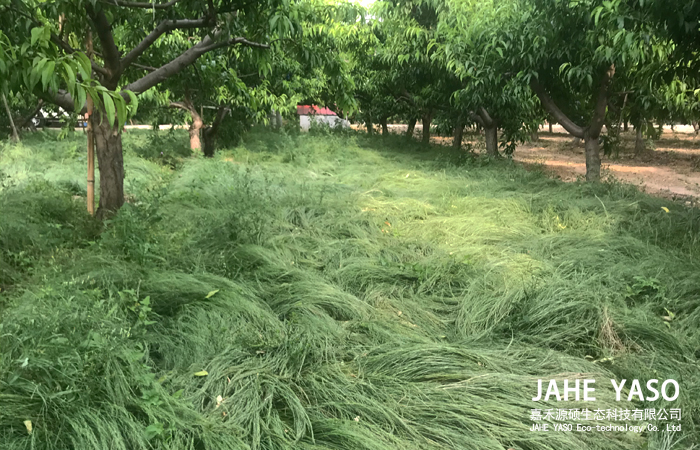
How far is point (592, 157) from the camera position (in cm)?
722

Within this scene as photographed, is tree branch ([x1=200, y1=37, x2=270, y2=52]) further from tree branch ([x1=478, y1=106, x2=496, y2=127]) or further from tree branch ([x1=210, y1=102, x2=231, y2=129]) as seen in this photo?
tree branch ([x1=478, y1=106, x2=496, y2=127])

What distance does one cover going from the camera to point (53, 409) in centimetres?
176

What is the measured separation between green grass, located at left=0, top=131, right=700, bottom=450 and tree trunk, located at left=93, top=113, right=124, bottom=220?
25 centimetres

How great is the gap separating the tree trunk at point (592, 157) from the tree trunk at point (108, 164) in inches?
263

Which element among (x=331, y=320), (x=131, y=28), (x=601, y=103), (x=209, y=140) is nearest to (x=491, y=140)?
(x=601, y=103)

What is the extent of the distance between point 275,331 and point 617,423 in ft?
5.80

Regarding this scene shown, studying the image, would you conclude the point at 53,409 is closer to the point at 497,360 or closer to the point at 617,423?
the point at 497,360

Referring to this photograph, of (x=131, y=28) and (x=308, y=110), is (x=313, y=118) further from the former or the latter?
(x=131, y=28)

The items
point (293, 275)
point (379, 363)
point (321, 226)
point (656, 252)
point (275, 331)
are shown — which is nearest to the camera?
point (379, 363)

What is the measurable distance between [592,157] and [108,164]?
6886 millimetres

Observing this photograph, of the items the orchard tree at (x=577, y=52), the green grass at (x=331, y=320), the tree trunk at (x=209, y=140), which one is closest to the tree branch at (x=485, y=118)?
the orchard tree at (x=577, y=52)

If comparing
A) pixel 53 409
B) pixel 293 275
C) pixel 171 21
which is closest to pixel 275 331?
pixel 293 275

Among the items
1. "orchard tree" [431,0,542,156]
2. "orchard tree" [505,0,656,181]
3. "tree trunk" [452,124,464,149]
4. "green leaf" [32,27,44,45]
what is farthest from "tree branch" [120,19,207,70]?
"tree trunk" [452,124,464,149]

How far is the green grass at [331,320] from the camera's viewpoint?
190cm
